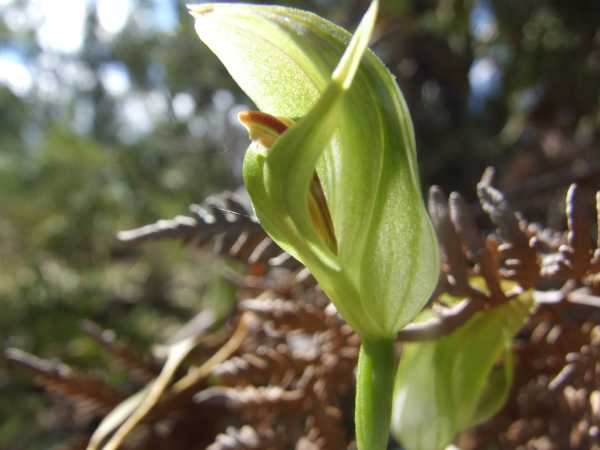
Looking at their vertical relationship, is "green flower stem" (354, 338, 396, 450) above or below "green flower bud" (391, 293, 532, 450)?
above

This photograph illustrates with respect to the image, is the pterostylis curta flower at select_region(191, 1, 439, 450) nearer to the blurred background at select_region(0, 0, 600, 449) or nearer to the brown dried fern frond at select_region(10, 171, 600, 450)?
the brown dried fern frond at select_region(10, 171, 600, 450)

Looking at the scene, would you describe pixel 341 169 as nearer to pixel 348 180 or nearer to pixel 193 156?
pixel 348 180

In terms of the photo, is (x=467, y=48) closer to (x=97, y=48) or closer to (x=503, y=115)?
(x=503, y=115)

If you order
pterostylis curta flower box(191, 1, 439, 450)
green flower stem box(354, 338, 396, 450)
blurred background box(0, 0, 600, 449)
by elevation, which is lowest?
blurred background box(0, 0, 600, 449)

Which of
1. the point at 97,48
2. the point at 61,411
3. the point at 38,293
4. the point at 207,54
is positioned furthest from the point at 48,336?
the point at 97,48

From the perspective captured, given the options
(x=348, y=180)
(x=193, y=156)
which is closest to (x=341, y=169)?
(x=348, y=180)

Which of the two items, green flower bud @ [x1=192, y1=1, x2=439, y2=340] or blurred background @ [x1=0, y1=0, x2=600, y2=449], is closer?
green flower bud @ [x1=192, y1=1, x2=439, y2=340]

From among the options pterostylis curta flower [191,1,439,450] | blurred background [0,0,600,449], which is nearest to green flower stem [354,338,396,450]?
pterostylis curta flower [191,1,439,450]
